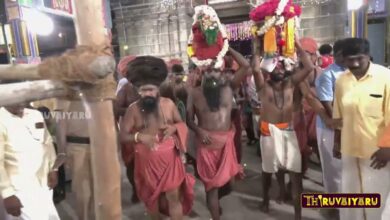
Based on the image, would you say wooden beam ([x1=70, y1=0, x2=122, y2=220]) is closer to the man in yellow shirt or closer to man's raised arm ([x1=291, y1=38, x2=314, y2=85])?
the man in yellow shirt

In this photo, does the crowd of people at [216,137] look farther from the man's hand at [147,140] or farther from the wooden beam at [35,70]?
the wooden beam at [35,70]

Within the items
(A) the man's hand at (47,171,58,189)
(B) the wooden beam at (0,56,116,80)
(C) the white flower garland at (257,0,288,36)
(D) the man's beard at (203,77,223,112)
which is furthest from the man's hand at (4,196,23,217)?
(C) the white flower garland at (257,0,288,36)

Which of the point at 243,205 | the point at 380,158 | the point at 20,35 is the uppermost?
the point at 20,35

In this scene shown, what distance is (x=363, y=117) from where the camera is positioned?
2982 mm

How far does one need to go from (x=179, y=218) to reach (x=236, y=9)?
8277mm

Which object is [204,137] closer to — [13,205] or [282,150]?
[282,150]

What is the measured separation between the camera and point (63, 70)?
150 cm

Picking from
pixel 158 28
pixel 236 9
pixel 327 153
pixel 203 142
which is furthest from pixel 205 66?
pixel 158 28

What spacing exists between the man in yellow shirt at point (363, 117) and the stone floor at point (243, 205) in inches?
39.6

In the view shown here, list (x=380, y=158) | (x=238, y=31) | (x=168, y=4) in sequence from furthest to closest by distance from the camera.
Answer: (x=168, y=4) < (x=238, y=31) < (x=380, y=158)

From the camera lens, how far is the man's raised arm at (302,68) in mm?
3811

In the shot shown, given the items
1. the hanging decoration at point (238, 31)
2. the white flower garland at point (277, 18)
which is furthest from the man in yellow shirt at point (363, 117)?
the hanging decoration at point (238, 31)

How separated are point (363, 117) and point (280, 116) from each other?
3.55 feet

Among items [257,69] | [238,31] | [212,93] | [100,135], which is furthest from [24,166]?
→ [238,31]
